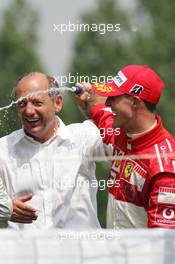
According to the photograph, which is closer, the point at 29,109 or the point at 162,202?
the point at 162,202

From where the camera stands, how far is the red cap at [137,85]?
155 inches

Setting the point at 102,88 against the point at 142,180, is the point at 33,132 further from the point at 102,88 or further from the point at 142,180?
the point at 142,180

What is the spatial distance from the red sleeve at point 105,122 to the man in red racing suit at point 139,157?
0.08 feet

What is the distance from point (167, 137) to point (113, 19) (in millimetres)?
8650

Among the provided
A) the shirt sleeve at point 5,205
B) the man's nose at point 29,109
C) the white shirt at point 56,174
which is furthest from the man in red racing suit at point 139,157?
the shirt sleeve at point 5,205

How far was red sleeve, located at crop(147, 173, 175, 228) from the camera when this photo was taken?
377 centimetres

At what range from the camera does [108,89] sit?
3.98 meters

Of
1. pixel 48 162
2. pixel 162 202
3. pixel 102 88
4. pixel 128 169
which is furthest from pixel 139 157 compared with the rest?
pixel 48 162

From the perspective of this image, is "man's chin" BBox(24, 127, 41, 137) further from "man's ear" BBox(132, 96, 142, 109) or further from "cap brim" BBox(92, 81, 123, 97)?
"man's ear" BBox(132, 96, 142, 109)

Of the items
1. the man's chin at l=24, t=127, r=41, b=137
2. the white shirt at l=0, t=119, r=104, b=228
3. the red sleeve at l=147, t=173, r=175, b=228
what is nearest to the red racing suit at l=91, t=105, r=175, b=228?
the red sleeve at l=147, t=173, r=175, b=228

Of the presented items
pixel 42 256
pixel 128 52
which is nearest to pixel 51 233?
pixel 42 256

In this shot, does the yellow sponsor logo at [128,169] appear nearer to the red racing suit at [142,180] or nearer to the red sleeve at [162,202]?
the red racing suit at [142,180]

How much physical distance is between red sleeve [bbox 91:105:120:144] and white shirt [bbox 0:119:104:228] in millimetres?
23

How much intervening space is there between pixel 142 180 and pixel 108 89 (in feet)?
1.15
